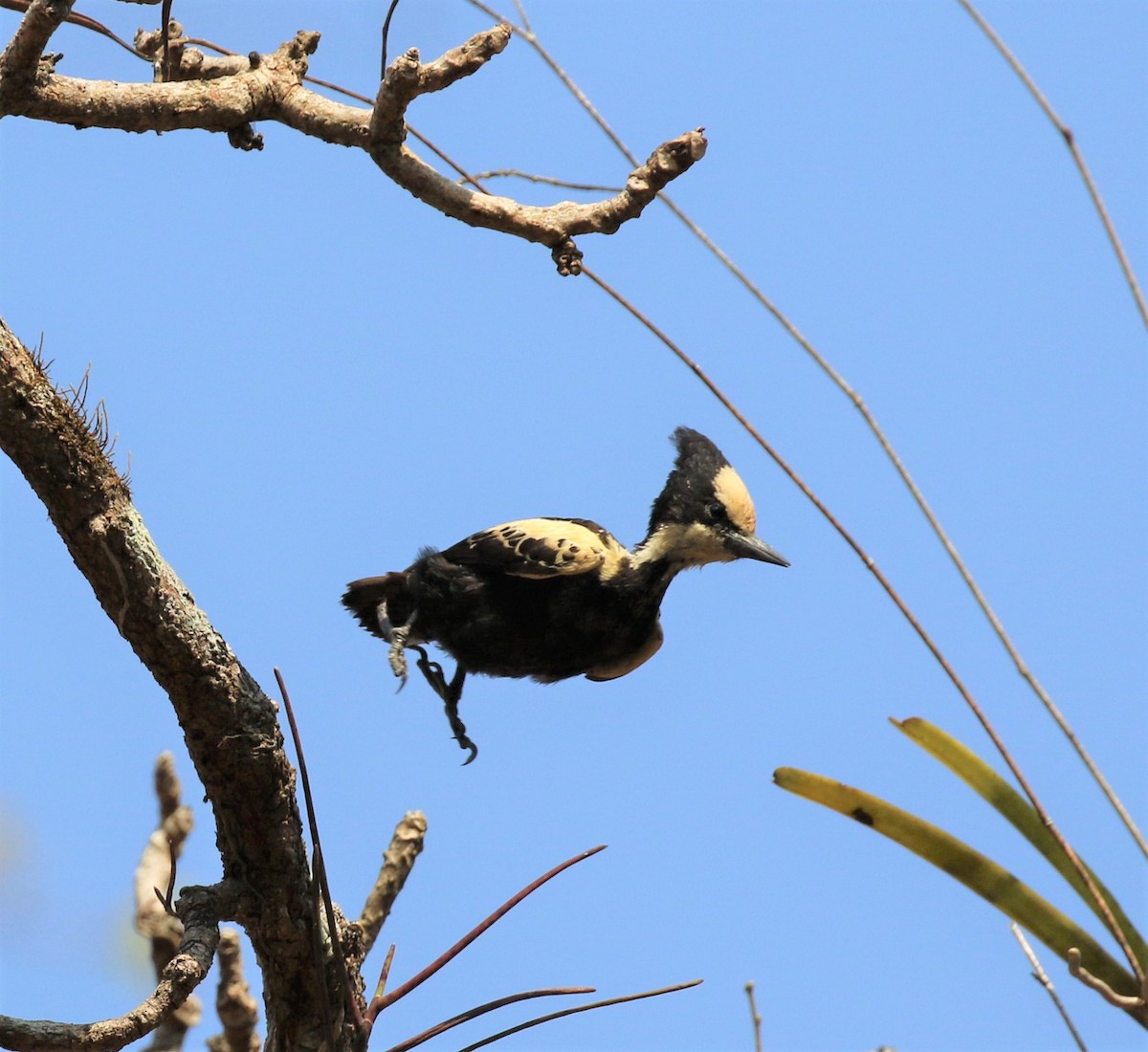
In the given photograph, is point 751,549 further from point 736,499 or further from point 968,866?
point 968,866

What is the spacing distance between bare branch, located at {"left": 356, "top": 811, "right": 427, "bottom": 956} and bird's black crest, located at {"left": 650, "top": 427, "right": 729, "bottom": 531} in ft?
3.87

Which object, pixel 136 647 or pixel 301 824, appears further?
pixel 301 824

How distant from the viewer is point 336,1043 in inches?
123

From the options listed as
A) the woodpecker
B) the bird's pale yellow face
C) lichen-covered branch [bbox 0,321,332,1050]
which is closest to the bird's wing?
the woodpecker

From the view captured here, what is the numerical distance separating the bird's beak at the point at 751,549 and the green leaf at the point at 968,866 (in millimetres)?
1537

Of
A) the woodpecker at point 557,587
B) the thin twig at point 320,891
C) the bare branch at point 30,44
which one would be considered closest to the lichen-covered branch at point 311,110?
the bare branch at point 30,44

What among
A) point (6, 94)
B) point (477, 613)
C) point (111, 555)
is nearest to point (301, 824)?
point (111, 555)

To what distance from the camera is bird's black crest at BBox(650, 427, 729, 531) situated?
425 centimetres

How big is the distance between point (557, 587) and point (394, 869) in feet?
3.09

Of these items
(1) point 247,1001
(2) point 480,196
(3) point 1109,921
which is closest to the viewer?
(3) point 1109,921

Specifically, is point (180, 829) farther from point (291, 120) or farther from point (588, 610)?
point (291, 120)

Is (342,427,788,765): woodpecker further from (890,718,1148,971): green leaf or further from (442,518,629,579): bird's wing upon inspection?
(890,718,1148,971): green leaf

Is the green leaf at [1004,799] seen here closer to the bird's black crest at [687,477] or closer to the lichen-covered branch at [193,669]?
the lichen-covered branch at [193,669]

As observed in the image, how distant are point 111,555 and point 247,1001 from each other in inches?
62.2
